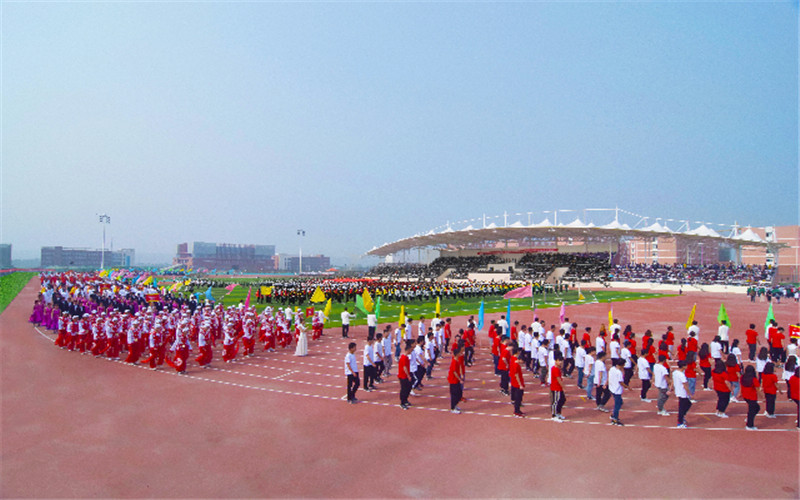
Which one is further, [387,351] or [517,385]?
[387,351]

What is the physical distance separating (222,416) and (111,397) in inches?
128

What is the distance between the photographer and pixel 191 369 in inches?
517

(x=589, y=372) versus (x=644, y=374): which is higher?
(x=644, y=374)

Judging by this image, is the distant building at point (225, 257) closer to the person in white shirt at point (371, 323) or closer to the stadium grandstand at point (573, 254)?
the stadium grandstand at point (573, 254)

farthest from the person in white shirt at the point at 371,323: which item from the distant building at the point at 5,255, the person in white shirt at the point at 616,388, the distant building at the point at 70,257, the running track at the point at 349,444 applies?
the distant building at the point at 70,257

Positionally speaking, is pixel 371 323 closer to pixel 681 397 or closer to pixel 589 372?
pixel 589 372

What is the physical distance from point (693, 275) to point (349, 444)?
5414cm

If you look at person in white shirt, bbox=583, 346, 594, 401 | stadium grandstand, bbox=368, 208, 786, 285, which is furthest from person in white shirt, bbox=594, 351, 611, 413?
stadium grandstand, bbox=368, 208, 786, 285

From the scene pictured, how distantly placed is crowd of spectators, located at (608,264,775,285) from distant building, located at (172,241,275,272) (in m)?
129

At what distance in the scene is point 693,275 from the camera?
50.0 m

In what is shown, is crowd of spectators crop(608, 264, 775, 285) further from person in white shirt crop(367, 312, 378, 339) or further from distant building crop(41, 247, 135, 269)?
distant building crop(41, 247, 135, 269)

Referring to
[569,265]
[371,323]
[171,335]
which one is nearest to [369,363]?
[371,323]

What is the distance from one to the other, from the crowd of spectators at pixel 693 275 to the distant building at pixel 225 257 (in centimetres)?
12851

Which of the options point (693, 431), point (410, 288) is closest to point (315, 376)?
point (693, 431)
